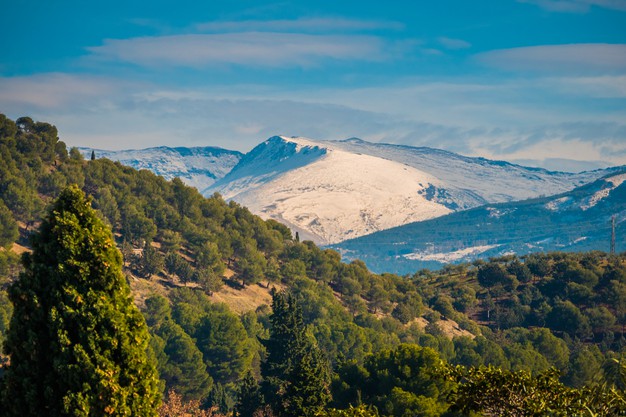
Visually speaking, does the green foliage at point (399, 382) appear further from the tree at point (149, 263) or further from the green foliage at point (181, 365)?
the tree at point (149, 263)

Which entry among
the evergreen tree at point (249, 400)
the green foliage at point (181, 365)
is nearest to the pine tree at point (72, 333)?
the evergreen tree at point (249, 400)

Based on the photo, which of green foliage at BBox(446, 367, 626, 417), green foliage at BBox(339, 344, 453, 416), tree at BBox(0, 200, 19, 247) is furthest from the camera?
tree at BBox(0, 200, 19, 247)

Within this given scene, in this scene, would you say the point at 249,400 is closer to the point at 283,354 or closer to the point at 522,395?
the point at 283,354

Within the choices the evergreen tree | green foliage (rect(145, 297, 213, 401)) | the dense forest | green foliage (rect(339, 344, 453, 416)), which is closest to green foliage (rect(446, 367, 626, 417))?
the dense forest

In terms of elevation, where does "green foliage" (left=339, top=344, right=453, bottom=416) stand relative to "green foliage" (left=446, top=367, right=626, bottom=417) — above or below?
below

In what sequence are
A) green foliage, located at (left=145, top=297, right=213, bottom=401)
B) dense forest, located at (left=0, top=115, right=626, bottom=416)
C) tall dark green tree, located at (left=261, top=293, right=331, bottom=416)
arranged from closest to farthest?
tall dark green tree, located at (left=261, top=293, right=331, bottom=416), dense forest, located at (left=0, top=115, right=626, bottom=416), green foliage, located at (left=145, top=297, right=213, bottom=401)

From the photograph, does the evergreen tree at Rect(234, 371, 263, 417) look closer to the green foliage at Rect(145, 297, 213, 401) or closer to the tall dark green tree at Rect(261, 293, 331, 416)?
the tall dark green tree at Rect(261, 293, 331, 416)

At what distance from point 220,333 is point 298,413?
198 ft

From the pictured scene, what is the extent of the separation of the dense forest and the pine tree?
3909cm

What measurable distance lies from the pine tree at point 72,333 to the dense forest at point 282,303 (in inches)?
1539

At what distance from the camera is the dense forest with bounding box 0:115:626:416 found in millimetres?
87062

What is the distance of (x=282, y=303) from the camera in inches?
3674

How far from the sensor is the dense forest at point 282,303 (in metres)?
87.1

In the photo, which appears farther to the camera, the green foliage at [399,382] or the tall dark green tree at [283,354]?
the tall dark green tree at [283,354]
